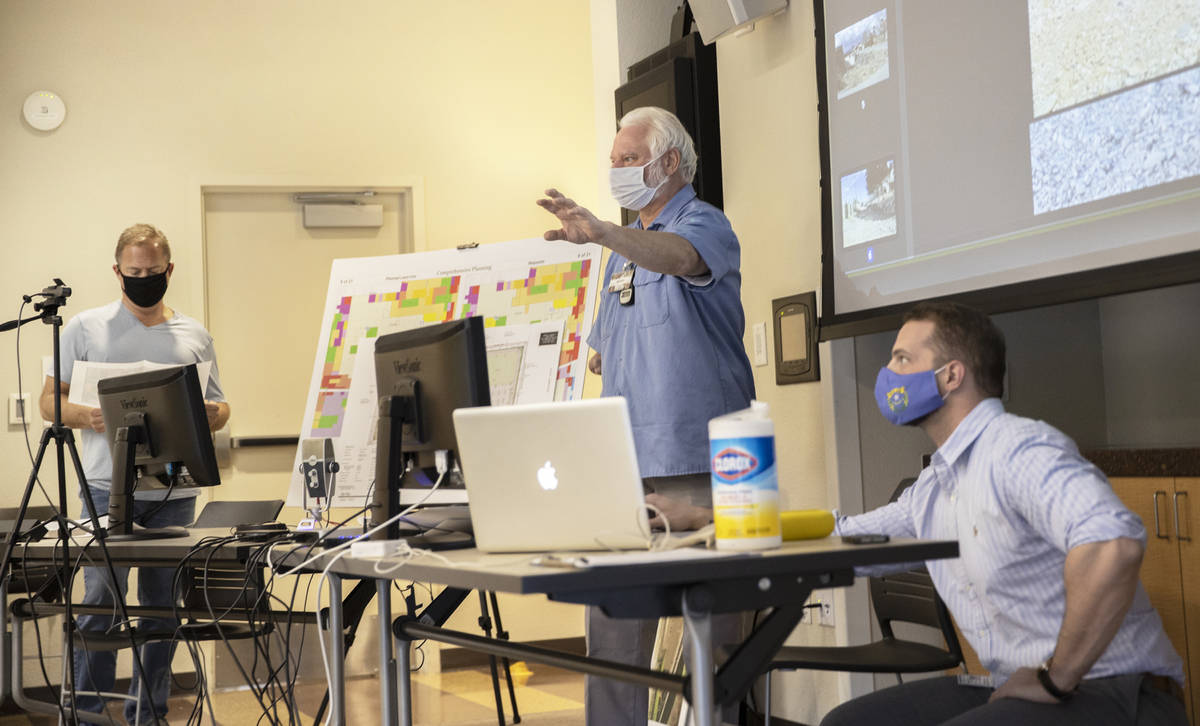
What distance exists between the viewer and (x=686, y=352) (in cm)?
264

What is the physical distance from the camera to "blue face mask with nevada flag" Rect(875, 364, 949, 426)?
199 centimetres

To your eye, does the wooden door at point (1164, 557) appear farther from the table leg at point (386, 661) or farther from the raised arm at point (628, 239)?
the table leg at point (386, 661)

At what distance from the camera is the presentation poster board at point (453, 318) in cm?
337

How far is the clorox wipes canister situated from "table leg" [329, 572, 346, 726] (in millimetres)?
940

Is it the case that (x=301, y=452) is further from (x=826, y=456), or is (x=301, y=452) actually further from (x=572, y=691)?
(x=572, y=691)

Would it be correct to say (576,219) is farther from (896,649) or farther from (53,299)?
(53,299)

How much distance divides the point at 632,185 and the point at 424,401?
0.93 meters

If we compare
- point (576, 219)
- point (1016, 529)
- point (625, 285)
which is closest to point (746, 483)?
point (1016, 529)

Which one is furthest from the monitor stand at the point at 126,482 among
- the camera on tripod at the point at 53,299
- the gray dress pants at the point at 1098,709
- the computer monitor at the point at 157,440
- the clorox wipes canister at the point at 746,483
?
the gray dress pants at the point at 1098,709

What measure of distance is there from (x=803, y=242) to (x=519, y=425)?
2137 millimetres

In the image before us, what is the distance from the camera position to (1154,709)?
67.3 inches

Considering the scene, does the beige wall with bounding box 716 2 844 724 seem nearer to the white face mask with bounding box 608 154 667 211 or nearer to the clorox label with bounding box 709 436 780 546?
the white face mask with bounding box 608 154 667 211

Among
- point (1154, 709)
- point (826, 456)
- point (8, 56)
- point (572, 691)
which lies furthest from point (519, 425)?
point (8, 56)

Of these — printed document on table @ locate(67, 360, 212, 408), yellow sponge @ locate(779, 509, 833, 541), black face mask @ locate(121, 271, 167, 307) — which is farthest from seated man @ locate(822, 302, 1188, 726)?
black face mask @ locate(121, 271, 167, 307)
